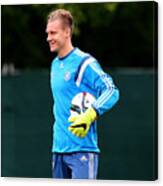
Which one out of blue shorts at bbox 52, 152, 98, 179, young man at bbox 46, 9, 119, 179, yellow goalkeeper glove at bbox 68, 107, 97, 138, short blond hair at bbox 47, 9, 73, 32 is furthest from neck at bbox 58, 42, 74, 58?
blue shorts at bbox 52, 152, 98, 179

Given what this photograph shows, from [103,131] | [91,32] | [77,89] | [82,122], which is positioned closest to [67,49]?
[77,89]

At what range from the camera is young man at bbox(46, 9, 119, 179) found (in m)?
5.03

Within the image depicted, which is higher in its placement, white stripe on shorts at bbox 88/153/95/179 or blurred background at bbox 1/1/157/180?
blurred background at bbox 1/1/157/180

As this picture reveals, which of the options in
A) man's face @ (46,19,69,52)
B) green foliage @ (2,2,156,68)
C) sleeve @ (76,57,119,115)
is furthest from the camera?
green foliage @ (2,2,156,68)

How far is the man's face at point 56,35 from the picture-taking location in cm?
511

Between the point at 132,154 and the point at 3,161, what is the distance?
90cm

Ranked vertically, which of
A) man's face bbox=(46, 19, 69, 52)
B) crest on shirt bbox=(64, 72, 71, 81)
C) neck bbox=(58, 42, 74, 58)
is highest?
man's face bbox=(46, 19, 69, 52)

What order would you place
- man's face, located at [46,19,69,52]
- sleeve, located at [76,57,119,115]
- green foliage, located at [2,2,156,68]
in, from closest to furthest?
sleeve, located at [76,57,119,115] → man's face, located at [46,19,69,52] → green foliage, located at [2,2,156,68]

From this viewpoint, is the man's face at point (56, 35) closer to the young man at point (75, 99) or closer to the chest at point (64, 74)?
the young man at point (75, 99)

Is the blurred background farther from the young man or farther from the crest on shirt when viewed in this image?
the crest on shirt

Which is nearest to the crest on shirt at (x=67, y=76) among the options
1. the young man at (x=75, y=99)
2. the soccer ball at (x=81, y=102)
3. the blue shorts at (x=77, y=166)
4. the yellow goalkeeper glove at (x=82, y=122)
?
the young man at (x=75, y=99)

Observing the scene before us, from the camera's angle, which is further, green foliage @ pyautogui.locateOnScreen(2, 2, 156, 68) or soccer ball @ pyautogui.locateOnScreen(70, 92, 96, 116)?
green foliage @ pyautogui.locateOnScreen(2, 2, 156, 68)

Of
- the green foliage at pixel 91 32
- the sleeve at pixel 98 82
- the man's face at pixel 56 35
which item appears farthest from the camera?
the green foliage at pixel 91 32

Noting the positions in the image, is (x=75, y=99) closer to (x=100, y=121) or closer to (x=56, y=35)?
(x=100, y=121)
